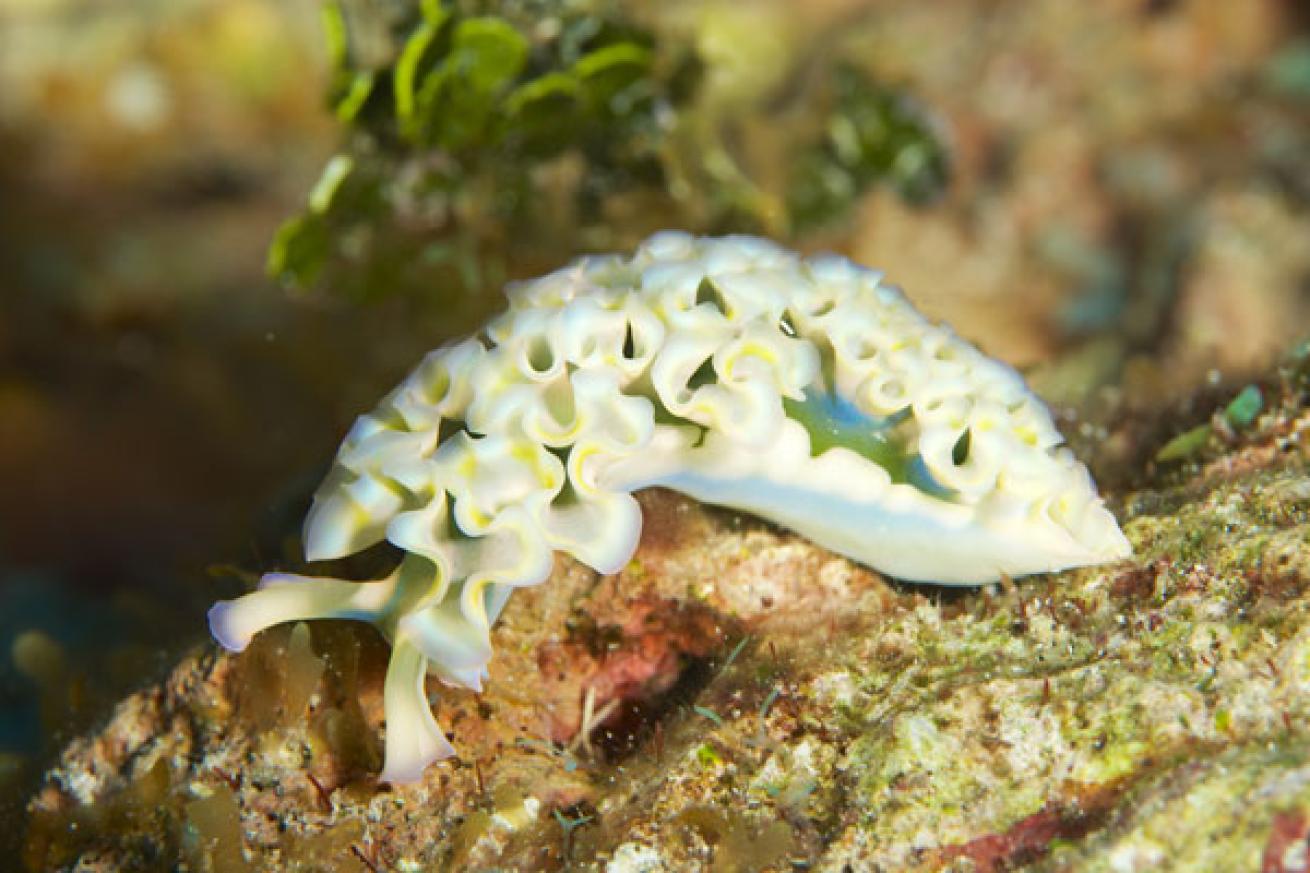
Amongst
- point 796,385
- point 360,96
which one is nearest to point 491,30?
point 360,96

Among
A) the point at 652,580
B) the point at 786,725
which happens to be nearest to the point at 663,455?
the point at 652,580

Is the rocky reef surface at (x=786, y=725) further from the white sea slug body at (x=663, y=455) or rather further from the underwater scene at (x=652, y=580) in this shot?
the white sea slug body at (x=663, y=455)

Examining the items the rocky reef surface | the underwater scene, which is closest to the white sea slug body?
the underwater scene

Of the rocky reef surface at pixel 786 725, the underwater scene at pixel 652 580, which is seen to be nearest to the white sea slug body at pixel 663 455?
the underwater scene at pixel 652 580

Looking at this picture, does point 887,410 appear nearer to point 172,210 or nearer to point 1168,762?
point 1168,762

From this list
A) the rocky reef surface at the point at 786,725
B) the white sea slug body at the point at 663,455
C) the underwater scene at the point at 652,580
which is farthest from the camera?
the white sea slug body at the point at 663,455

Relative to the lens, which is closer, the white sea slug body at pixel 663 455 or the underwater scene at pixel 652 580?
the underwater scene at pixel 652 580

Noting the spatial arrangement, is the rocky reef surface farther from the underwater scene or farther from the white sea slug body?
the white sea slug body
